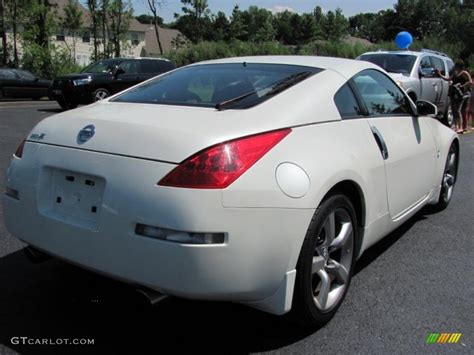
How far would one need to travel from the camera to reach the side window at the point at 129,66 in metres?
16.3

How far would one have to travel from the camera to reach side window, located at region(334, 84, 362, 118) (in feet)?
10.5

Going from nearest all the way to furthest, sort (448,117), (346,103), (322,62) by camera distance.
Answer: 1. (346,103)
2. (322,62)
3. (448,117)

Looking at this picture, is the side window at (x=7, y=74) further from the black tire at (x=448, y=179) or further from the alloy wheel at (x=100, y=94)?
the black tire at (x=448, y=179)

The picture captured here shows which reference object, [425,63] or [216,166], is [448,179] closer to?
[216,166]

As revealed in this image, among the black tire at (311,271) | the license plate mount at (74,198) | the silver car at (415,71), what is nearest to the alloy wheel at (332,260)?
the black tire at (311,271)

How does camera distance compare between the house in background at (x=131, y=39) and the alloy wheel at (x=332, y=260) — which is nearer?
the alloy wheel at (x=332, y=260)

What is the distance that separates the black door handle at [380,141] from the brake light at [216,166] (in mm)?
1238

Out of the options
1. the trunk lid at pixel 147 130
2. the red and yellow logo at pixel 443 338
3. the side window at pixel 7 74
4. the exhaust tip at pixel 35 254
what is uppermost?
the trunk lid at pixel 147 130

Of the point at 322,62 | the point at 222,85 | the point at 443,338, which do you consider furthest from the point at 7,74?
the point at 443,338

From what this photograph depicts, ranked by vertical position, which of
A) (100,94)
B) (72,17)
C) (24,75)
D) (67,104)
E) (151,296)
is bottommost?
(67,104)

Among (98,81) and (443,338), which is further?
(98,81)

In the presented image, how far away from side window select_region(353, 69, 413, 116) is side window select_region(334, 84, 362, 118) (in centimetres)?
16

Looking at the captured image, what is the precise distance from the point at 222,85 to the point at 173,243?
1409mm

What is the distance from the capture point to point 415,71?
36.1 feet
